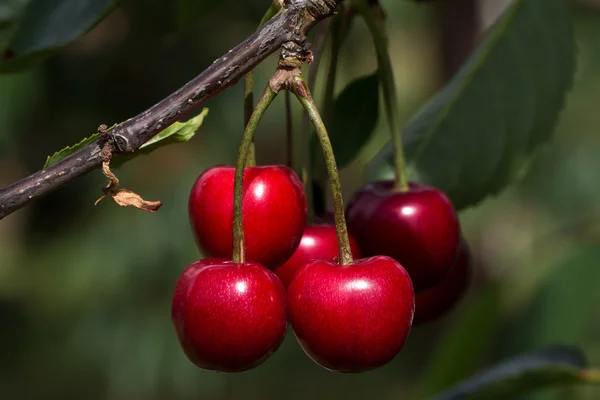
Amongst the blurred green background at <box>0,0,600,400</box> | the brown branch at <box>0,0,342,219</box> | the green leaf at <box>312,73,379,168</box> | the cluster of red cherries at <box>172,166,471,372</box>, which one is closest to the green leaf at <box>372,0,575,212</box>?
the green leaf at <box>312,73,379,168</box>

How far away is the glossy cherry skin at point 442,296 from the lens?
3.04 feet

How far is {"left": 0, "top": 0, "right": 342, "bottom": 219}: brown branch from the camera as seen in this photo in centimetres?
58

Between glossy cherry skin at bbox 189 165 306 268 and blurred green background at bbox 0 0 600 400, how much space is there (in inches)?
108

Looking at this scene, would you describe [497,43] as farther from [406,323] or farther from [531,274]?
[531,274]

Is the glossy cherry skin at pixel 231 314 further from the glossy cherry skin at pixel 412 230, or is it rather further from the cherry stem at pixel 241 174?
the glossy cherry skin at pixel 412 230

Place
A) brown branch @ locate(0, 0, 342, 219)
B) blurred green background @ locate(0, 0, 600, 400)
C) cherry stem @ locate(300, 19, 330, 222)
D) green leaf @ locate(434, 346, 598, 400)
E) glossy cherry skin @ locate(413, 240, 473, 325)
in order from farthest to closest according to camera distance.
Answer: blurred green background @ locate(0, 0, 600, 400) < green leaf @ locate(434, 346, 598, 400) < glossy cherry skin @ locate(413, 240, 473, 325) < cherry stem @ locate(300, 19, 330, 222) < brown branch @ locate(0, 0, 342, 219)

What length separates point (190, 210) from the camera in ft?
2.39

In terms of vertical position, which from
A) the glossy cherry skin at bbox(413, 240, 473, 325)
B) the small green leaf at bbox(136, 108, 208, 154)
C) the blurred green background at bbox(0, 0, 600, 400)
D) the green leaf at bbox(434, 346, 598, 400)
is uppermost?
the blurred green background at bbox(0, 0, 600, 400)

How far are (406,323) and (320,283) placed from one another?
0.07 meters

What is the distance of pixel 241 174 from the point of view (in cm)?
65

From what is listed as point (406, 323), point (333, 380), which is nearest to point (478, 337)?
point (406, 323)

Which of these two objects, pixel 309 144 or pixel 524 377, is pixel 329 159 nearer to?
pixel 309 144

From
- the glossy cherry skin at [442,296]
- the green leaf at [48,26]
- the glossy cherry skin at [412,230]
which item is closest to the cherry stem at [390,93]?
the glossy cherry skin at [412,230]

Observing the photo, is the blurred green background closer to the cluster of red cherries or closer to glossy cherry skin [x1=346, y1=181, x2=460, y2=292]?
glossy cherry skin [x1=346, y1=181, x2=460, y2=292]
